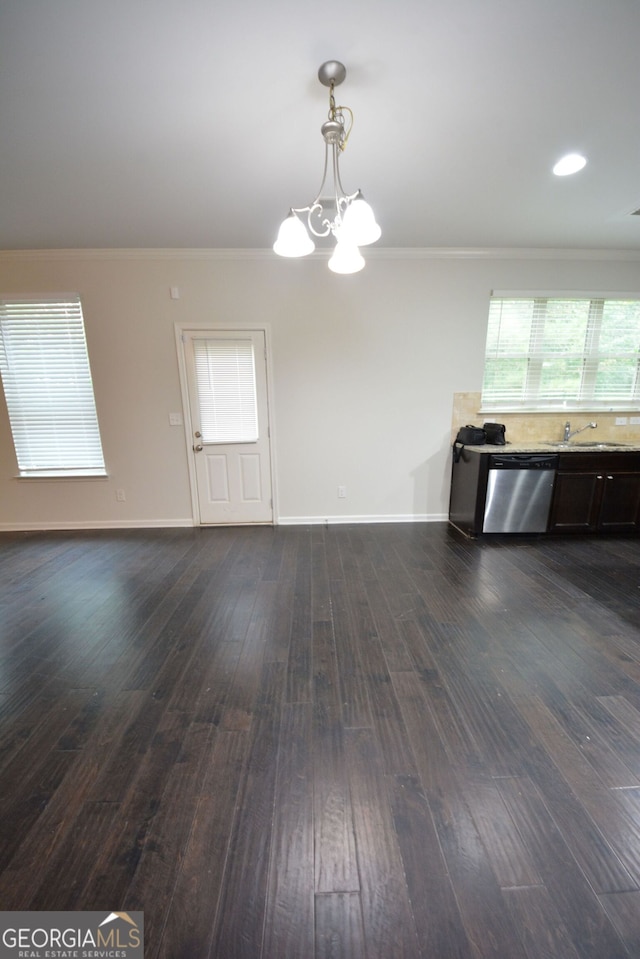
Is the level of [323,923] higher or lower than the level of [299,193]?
lower

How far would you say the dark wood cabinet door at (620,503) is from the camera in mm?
3303

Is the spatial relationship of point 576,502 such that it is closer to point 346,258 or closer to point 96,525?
point 346,258

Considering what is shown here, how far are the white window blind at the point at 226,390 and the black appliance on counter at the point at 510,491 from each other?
7.86 feet

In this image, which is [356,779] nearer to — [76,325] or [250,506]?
[250,506]

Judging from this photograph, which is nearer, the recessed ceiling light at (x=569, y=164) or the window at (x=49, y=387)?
the recessed ceiling light at (x=569, y=164)

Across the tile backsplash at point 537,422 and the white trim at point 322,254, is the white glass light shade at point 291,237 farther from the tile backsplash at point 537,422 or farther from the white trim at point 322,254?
the tile backsplash at point 537,422

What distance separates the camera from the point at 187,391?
3547mm

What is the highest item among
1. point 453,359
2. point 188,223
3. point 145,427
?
point 188,223

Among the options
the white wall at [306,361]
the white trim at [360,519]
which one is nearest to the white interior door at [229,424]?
the white wall at [306,361]

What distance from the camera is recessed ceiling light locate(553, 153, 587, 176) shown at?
6.94 feet

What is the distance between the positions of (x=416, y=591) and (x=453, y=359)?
99.5 inches

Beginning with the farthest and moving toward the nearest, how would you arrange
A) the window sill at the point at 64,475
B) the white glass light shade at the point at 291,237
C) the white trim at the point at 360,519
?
the white trim at the point at 360,519, the window sill at the point at 64,475, the white glass light shade at the point at 291,237

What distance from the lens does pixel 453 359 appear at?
3607 mm

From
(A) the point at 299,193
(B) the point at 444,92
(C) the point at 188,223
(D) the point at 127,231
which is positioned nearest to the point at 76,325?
(D) the point at 127,231
